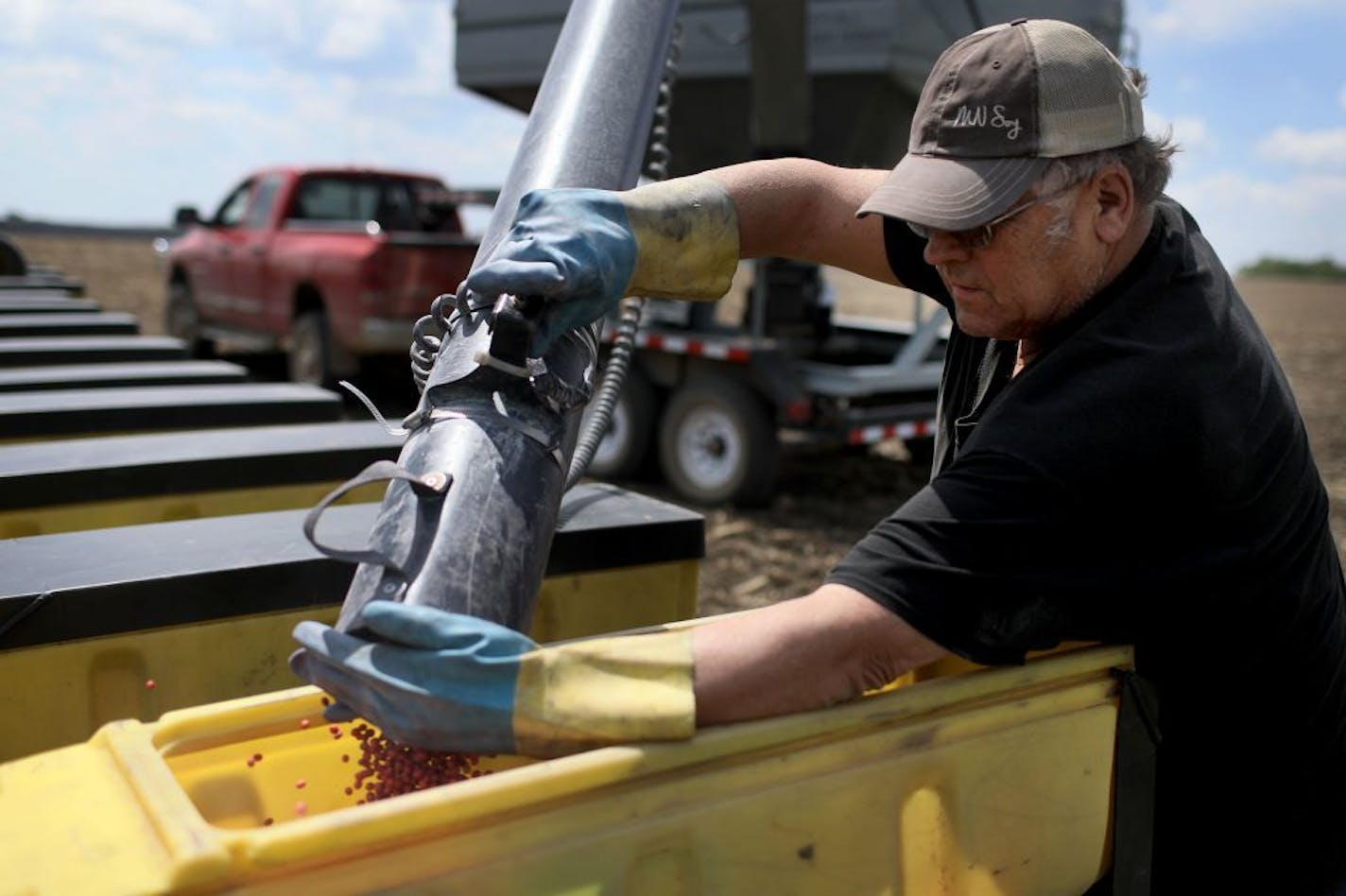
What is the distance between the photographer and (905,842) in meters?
1.52

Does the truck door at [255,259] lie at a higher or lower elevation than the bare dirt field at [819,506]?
higher

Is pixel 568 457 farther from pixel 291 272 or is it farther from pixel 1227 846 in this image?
pixel 291 272

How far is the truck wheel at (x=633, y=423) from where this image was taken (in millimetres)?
7375

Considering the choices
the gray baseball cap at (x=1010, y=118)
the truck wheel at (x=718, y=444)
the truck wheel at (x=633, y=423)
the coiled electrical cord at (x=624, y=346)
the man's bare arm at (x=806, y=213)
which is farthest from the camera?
the truck wheel at (x=633, y=423)

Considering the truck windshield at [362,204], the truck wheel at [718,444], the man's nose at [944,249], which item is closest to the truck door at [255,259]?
the truck windshield at [362,204]

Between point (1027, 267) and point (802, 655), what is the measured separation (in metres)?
0.61

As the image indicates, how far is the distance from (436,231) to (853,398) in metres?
4.28

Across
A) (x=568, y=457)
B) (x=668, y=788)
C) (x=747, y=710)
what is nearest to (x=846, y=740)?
(x=747, y=710)

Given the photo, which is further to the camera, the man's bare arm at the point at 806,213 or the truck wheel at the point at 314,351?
the truck wheel at the point at 314,351

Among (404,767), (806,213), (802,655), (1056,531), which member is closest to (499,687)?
(404,767)

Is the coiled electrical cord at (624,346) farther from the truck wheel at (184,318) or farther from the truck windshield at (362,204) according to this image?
the truck wheel at (184,318)

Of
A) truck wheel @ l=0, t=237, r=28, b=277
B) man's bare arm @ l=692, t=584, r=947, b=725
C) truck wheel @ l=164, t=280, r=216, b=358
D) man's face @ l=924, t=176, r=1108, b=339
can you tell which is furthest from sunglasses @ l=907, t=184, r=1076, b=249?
truck wheel @ l=164, t=280, r=216, b=358

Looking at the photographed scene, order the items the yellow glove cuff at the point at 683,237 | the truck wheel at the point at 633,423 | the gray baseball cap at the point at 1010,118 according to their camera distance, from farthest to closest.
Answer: the truck wheel at the point at 633,423, the yellow glove cuff at the point at 683,237, the gray baseball cap at the point at 1010,118

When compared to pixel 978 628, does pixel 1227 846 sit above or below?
below
